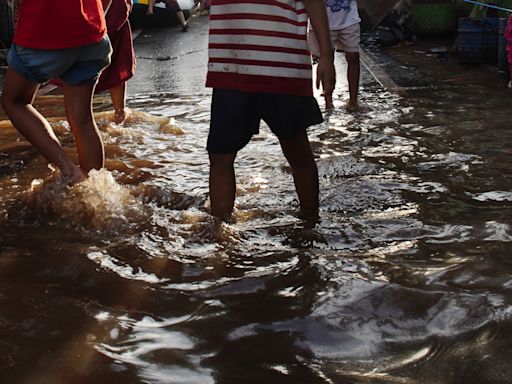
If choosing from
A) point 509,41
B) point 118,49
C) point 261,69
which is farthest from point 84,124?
point 509,41

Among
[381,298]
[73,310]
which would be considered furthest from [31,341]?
[381,298]

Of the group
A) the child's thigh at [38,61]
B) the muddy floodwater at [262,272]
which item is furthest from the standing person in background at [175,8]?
the child's thigh at [38,61]

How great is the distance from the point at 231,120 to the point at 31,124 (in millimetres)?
1139

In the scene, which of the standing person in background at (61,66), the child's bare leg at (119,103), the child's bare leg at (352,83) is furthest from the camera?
the child's bare leg at (352,83)

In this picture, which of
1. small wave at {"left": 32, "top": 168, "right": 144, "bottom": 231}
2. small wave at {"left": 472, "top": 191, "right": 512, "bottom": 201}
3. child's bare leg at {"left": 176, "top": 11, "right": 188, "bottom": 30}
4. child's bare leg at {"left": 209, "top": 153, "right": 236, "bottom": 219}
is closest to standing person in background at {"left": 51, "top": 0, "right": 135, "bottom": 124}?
small wave at {"left": 32, "top": 168, "right": 144, "bottom": 231}

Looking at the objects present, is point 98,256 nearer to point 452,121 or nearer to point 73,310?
point 73,310

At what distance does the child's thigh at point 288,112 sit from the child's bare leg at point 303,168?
9 cm

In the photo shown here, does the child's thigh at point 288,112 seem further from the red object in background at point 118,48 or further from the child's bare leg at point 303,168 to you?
the red object in background at point 118,48

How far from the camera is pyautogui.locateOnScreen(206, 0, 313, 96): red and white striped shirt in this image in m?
3.00

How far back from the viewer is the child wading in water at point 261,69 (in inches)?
118

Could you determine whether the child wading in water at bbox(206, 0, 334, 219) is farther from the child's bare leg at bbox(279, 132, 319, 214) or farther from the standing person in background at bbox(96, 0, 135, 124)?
the standing person in background at bbox(96, 0, 135, 124)

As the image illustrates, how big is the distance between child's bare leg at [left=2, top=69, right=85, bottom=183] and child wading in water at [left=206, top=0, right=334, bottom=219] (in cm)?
82

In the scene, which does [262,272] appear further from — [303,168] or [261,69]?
[261,69]

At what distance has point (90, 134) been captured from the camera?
11.8 ft
